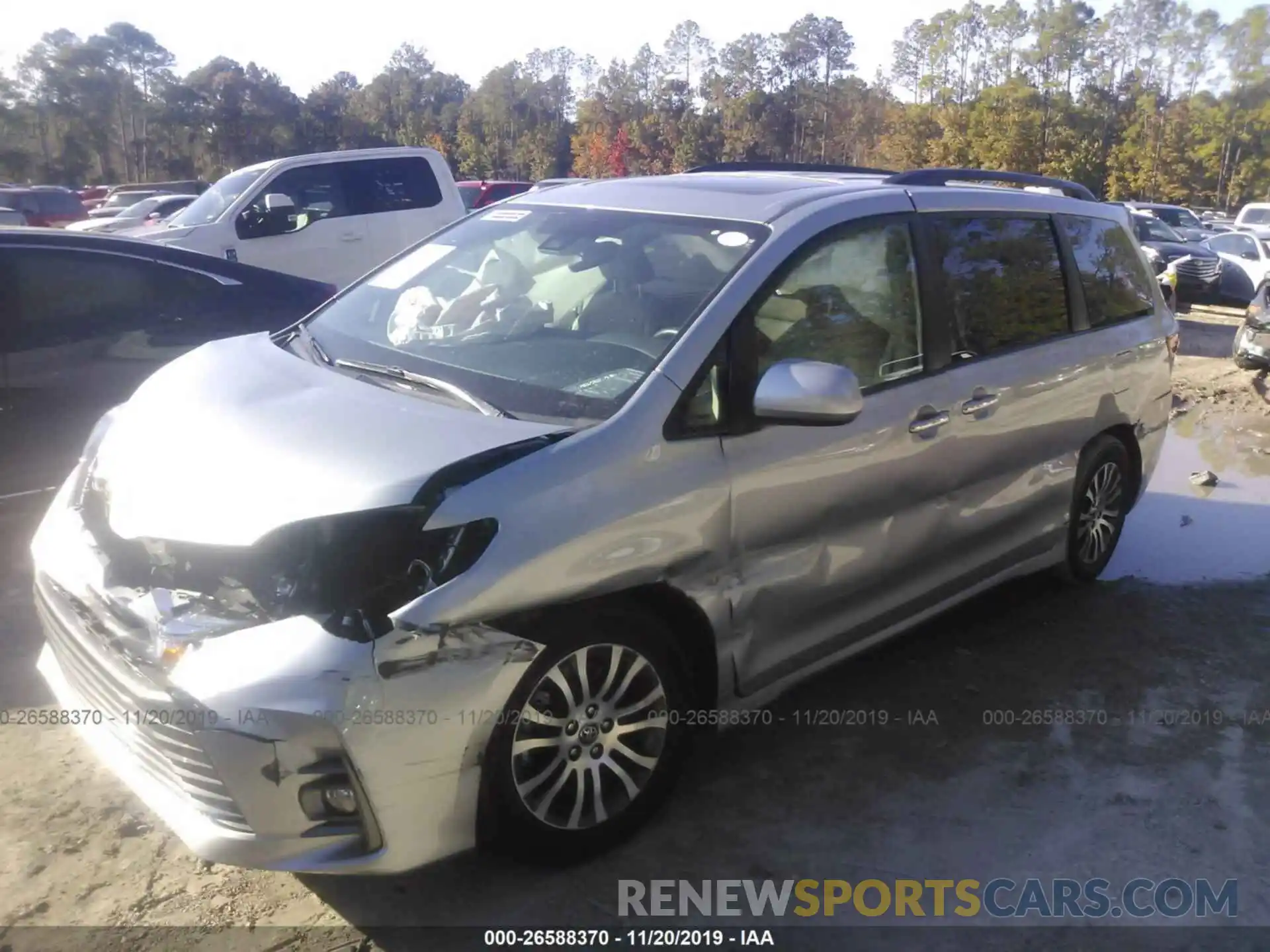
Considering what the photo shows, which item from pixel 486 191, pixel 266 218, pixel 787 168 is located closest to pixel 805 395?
pixel 787 168

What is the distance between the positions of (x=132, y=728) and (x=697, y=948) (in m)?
1.54

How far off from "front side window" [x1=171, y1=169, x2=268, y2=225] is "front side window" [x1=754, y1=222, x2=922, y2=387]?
769cm

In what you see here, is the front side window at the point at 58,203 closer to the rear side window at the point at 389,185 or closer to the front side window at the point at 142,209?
the front side window at the point at 142,209

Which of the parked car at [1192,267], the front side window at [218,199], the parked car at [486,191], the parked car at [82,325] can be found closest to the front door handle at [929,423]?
the parked car at [82,325]

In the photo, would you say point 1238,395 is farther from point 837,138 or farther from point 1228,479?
point 837,138

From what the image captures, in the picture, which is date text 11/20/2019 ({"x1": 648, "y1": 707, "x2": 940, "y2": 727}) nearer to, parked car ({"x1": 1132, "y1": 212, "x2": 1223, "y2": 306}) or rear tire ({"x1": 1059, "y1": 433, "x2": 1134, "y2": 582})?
rear tire ({"x1": 1059, "y1": 433, "x2": 1134, "y2": 582})

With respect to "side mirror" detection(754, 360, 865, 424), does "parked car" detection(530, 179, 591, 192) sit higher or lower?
higher

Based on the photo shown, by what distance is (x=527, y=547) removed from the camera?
2752 millimetres

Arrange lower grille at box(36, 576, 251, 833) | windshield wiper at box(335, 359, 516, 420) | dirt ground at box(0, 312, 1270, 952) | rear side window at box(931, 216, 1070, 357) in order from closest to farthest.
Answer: lower grille at box(36, 576, 251, 833), dirt ground at box(0, 312, 1270, 952), windshield wiper at box(335, 359, 516, 420), rear side window at box(931, 216, 1070, 357)

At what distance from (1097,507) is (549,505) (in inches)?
134

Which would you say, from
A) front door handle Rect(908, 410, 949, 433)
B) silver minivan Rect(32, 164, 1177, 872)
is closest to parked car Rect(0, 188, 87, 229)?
silver minivan Rect(32, 164, 1177, 872)

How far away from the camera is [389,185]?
1088 cm

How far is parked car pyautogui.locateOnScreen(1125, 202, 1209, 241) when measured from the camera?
76.1 ft

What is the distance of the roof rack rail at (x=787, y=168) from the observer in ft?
16.0
